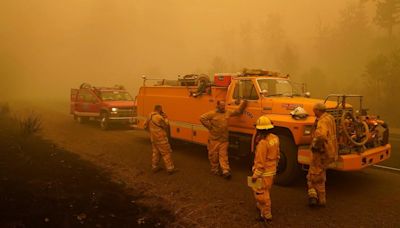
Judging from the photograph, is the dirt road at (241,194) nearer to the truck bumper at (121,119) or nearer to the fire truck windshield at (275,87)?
the fire truck windshield at (275,87)

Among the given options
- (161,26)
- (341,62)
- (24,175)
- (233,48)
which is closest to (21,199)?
(24,175)

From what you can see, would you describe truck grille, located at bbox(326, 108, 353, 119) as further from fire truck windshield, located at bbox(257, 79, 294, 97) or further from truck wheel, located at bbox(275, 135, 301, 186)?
fire truck windshield, located at bbox(257, 79, 294, 97)

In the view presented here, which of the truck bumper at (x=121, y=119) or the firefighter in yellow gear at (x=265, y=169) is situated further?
the truck bumper at (x=121, y=119)

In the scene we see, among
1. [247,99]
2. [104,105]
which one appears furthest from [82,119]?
[247,99]

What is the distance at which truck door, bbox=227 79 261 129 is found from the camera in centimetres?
839

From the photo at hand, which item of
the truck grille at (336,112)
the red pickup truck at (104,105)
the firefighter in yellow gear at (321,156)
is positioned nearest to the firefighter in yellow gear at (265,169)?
the firefighter in yellow gear at (321,156)

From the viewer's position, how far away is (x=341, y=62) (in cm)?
6281

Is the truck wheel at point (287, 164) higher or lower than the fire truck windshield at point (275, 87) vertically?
lower

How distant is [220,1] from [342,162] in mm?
146608

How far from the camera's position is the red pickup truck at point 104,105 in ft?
54.1

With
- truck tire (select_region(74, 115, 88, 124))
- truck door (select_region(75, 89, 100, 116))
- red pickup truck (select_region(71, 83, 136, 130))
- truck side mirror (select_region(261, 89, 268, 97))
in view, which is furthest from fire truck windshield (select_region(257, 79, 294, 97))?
truck tire (select_region(74, 115, 88, 124))

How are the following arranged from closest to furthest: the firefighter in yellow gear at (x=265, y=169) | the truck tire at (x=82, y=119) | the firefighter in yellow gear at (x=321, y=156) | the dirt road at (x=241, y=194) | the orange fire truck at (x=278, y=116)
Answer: the firefighter in yellow gear at (x=265, y=169)
the dirt road at (x=241, y=194)
the firefighter in yellow gear at (x=321, y=156)
the orange fire truck at (x=278, y=116)
the truck tire at (x=82, y=119)

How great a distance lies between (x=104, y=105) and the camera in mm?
16891

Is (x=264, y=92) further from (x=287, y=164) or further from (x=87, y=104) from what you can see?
(x=87, y=104)
